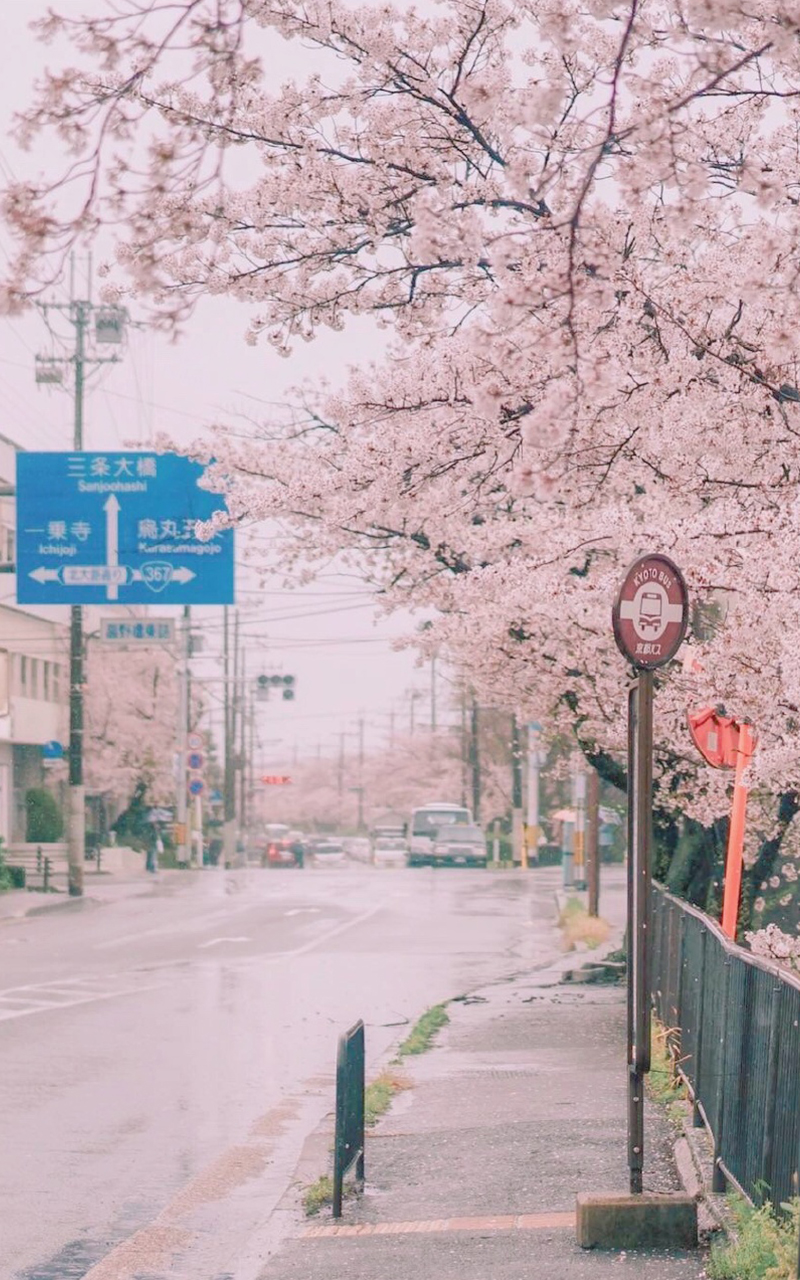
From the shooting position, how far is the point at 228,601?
27.0 metres

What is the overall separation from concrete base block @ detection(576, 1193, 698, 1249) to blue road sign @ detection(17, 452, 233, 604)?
20091mm

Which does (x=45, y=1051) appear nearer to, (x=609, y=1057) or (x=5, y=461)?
(x=609, y=1057)

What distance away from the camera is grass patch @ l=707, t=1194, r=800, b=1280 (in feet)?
18.6

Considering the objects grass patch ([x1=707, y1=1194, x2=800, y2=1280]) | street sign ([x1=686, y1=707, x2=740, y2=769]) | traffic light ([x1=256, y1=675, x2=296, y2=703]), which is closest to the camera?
grass patch ([x1=707, y1=1194, x2=800, y2=1280])

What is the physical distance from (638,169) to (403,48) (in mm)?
3343

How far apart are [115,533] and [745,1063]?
20.7 meters

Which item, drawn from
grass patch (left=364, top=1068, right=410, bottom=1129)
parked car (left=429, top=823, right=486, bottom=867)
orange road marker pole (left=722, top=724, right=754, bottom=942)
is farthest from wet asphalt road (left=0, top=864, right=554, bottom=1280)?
parked car (left=429, top=823, right=486, bottom=867)

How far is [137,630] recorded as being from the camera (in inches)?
1559

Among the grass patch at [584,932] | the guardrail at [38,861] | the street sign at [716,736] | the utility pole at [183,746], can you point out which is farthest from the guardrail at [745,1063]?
the utility pole at [183,746]

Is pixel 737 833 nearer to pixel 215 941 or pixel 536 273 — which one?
pixel 536 273

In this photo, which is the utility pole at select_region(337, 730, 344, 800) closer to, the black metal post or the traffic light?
the traffic light

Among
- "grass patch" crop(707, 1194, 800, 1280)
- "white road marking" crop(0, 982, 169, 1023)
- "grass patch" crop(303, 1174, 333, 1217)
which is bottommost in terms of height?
"white road marking" crop(0, 982, 169, 1023)

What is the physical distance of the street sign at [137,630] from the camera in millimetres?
39188

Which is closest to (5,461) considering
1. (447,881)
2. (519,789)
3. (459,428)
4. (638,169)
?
(447,881)
